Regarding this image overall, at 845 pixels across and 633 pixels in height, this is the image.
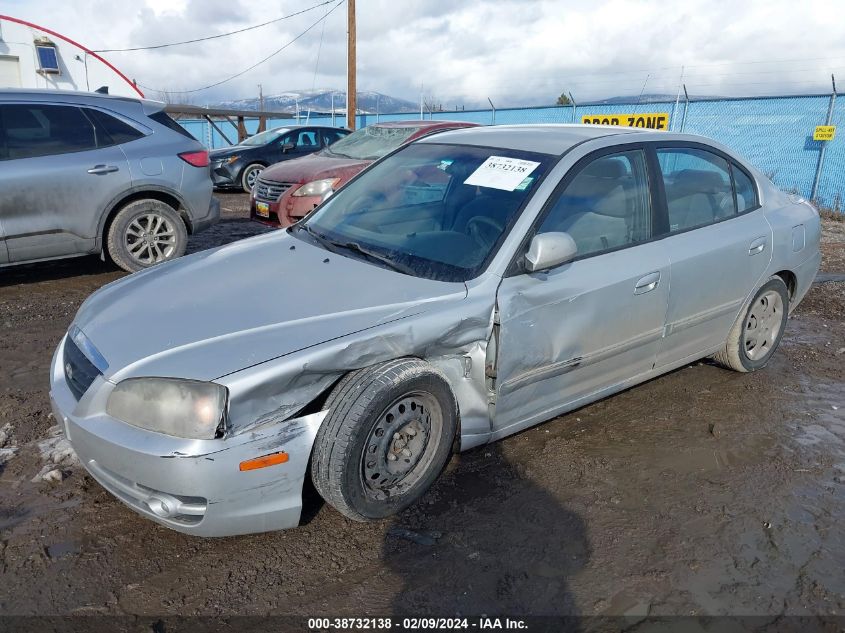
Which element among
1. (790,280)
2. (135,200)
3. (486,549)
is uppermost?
(135,200)

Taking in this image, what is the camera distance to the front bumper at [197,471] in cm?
231

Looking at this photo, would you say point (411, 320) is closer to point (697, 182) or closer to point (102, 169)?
point (697, 182)

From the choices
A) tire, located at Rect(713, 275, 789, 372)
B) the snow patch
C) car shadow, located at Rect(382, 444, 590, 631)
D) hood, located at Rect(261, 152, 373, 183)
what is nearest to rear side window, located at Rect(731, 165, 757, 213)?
tire, located at Rect(713, 275, 789, 372)

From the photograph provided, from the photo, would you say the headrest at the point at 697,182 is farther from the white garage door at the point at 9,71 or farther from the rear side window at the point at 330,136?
the white garage door at the point at 9,71

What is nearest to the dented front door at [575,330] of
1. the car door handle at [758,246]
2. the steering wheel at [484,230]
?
the steering wheel at [484,230]

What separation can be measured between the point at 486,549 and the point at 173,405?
1.35 meters

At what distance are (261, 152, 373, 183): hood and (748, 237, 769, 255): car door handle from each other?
16.4 ft

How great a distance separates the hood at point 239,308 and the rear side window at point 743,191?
7.63ft

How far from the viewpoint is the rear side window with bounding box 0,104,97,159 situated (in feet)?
18.7

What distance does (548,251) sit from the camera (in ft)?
9.57

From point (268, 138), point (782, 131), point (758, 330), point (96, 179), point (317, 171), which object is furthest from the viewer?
point (268, 138)

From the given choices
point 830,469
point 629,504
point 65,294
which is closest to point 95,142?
point 65,294

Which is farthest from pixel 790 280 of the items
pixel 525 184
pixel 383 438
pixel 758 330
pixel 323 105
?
pixel 323 105

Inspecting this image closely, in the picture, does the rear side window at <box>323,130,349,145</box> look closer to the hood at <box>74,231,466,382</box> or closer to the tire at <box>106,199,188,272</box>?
the tire at <box>106,199,188,272</box>
